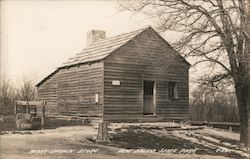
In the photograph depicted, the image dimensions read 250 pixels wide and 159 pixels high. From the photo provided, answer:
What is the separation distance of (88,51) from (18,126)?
8855 millimetres

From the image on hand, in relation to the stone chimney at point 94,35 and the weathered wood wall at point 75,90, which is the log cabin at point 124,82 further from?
the stone chimney at point 94,35

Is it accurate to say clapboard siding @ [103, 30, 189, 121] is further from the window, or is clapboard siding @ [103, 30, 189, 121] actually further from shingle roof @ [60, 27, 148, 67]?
shingle roof @ [60, 27, 148, 67]

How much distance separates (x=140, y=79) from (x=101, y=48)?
316cm

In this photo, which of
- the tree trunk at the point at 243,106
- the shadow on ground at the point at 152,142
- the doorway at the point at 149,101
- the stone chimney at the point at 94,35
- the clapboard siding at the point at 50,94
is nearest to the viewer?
the shadow on ground at the point at 152,142

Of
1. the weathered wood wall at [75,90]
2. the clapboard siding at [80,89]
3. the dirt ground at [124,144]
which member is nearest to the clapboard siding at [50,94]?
the weathered wood wall at [75,90]

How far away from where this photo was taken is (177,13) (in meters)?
16.3

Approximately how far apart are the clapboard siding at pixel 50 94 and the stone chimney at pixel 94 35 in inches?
134

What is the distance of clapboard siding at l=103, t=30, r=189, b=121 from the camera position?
68.9ft

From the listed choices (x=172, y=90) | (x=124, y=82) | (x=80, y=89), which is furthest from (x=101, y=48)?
(x=172, y=90)

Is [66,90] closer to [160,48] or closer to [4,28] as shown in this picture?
[160,48]

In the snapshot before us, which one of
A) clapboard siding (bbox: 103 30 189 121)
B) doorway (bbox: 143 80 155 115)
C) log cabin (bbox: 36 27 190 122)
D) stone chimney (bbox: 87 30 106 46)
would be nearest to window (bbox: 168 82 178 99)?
log cabin (bbox: 36 27 190 122)

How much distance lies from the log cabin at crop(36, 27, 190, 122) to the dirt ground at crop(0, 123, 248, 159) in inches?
86.9

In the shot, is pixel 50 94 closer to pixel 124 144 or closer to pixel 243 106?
pixel 124 144

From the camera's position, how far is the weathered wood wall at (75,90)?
21328 mm
